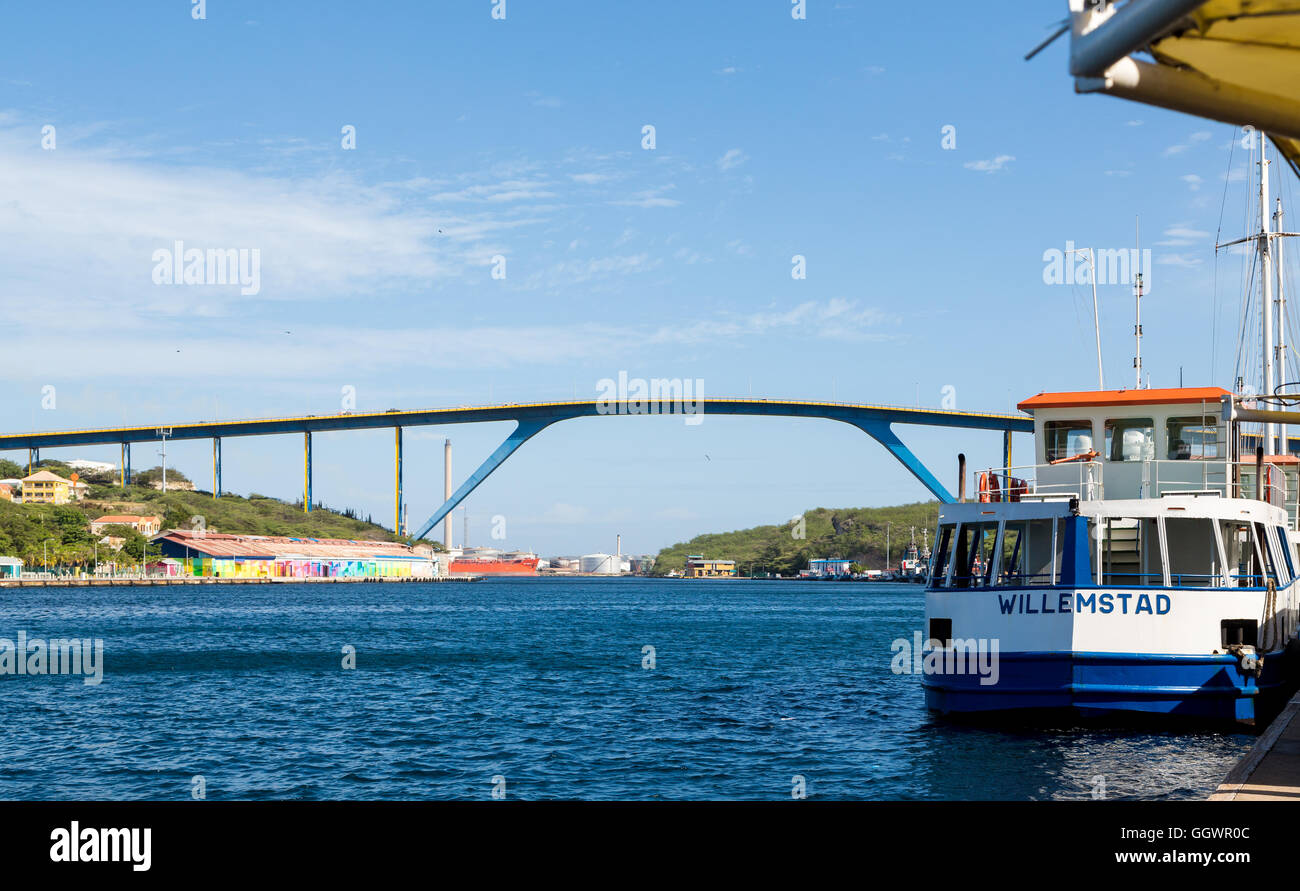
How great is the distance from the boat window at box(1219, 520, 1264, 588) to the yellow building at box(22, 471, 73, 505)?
16522 cm

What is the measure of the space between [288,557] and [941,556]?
12658cm

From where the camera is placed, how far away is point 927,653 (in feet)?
68.0

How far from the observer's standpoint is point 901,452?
11025 centimetres

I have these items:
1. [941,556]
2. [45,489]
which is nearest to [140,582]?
[45,489]

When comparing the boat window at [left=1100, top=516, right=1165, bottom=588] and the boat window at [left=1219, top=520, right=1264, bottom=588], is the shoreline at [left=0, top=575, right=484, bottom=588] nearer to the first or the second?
the boat window at [left=1100, top=516, right=1165, bottom=588]

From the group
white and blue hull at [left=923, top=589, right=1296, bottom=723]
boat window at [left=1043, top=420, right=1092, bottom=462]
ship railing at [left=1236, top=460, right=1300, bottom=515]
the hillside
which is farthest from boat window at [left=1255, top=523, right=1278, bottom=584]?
Result: the hillside

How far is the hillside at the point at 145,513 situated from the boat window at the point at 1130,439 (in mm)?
123031

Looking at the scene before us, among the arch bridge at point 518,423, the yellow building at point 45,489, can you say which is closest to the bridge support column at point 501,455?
the arch bridge at point 518,423

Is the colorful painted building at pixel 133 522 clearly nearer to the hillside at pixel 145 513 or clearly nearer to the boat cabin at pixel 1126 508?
the hillside at pixel 145 513

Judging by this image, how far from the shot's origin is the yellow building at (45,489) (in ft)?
524

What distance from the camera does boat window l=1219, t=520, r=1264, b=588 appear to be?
19.2 metres

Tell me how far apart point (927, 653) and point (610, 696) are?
27.5 feet

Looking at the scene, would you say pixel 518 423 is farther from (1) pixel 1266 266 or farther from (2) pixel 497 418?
(1) pixel 1266 266
